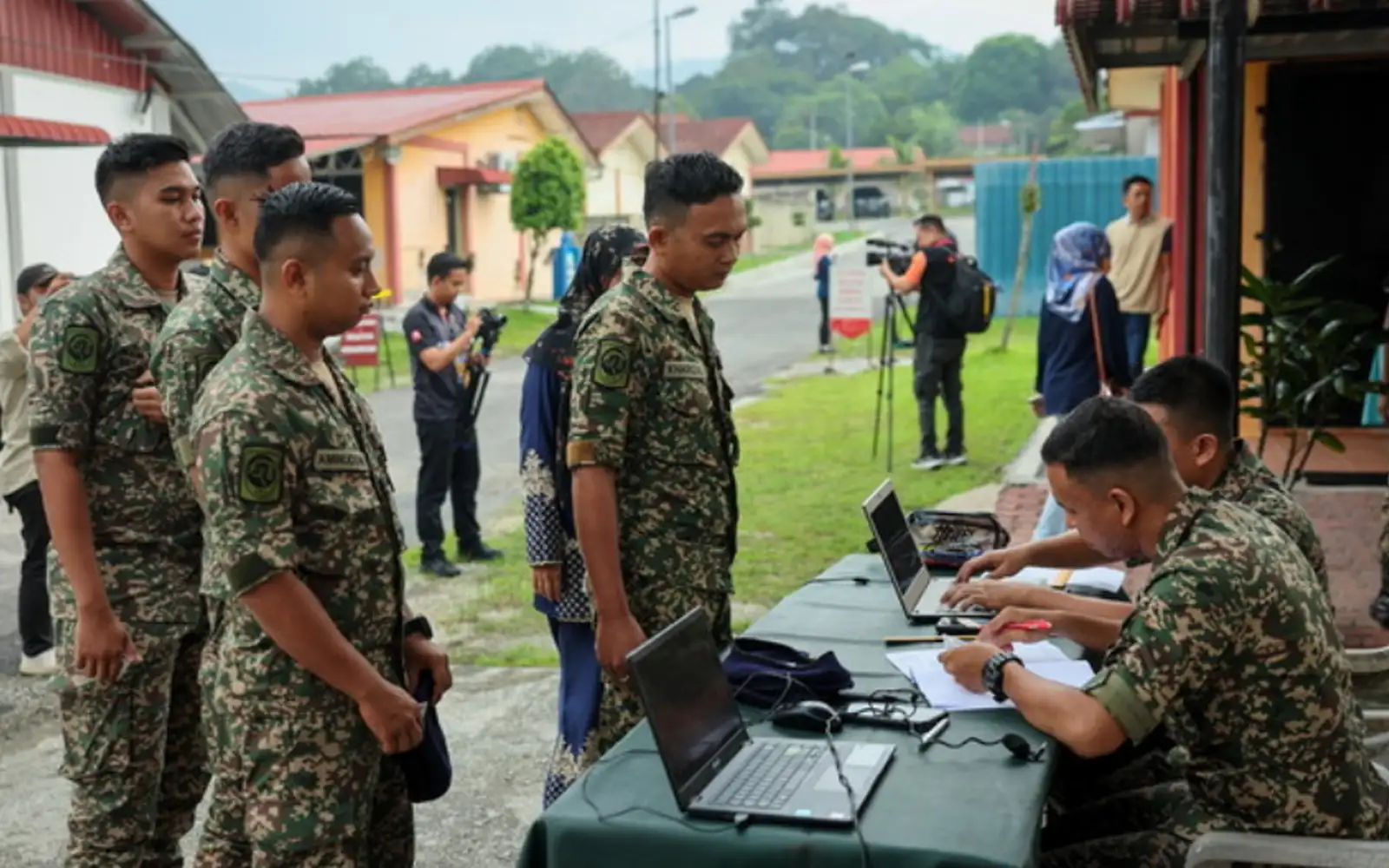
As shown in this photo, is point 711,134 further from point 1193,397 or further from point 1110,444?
point 1110,444

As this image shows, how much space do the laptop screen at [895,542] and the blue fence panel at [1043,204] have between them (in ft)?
69.6

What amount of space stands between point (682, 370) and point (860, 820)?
55.9 inches

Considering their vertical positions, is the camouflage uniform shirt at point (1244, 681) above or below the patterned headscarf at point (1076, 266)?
below

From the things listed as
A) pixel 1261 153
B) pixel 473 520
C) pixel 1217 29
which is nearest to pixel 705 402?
pixel 1217 29

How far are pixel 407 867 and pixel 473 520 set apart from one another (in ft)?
18.3

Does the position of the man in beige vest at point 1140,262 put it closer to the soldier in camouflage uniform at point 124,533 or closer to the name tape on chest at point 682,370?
the name tape on chest at point 682,370

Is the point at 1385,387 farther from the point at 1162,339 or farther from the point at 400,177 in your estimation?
the point at 400,177

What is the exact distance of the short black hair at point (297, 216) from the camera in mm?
2793

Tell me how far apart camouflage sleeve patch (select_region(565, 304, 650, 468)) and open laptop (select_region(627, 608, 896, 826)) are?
77 cm

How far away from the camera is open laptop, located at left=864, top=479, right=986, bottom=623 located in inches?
155

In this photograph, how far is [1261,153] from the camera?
9422mm

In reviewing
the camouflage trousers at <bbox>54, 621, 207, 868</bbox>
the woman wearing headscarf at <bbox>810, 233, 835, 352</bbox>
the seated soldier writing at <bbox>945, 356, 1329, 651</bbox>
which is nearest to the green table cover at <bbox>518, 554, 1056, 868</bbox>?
the seated soldier writing at <bbox>945, 356, 1329, 651</bbox>

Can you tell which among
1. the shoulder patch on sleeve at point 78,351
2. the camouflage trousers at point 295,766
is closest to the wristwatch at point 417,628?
the camouflage trousers at point 295,766

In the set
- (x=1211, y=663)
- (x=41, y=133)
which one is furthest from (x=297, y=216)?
(x=41, y=133)
